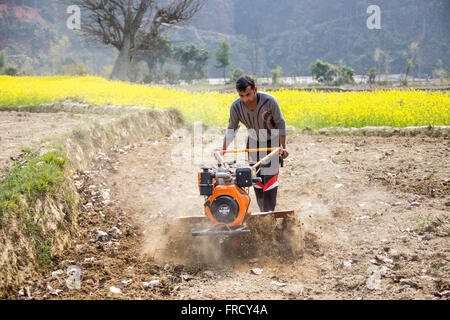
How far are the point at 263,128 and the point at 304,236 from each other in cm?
146

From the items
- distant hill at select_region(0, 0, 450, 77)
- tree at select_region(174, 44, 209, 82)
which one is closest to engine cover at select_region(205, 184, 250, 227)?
tree at select_region(174, 44, 209, 82)

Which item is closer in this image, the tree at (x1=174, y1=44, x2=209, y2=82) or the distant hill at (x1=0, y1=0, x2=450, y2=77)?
the tree at (x1=174, y1=44, x2=209, y2=82)

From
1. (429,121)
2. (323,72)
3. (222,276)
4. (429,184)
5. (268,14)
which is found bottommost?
(222,276)

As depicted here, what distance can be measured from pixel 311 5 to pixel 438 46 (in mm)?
52163

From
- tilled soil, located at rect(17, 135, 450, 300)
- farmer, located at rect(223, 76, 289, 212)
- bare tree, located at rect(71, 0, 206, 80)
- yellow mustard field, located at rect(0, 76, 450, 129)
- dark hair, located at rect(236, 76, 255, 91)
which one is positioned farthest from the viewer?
bare tree, located at rect(71, 0, 206, 80)

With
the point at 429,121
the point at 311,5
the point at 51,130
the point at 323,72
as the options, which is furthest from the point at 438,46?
the point at 51,130

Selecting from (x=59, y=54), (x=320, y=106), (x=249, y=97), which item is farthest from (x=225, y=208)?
(x=59, y=54)

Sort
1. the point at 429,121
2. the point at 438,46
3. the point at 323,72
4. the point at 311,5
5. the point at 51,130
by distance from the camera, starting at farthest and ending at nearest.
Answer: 1. the point at 311,5
2. the point at 438,46
3. the point at 323,72
4. the point at 429,121
5. the point at 51,130

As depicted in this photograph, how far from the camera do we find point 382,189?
6336 millimetres

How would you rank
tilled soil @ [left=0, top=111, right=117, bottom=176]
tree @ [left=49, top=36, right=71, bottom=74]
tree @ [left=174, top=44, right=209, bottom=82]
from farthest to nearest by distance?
tree @ [left=49, top=36, right=71, bottom=74], tree @ [left=174, top=44, right=209, bottom=82], tilled soil @ [left=0, top=111, right=117, bottom=176]

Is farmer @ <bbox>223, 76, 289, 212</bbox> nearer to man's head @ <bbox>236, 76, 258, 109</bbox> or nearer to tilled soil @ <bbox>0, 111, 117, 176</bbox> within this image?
man's head @ <bbox>236, 76, 258, 109</bbox>

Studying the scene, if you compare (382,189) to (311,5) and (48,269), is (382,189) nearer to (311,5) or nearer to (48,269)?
(48,269)

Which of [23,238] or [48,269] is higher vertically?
[23,238]

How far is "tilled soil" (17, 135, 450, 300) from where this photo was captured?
11.8 feet
